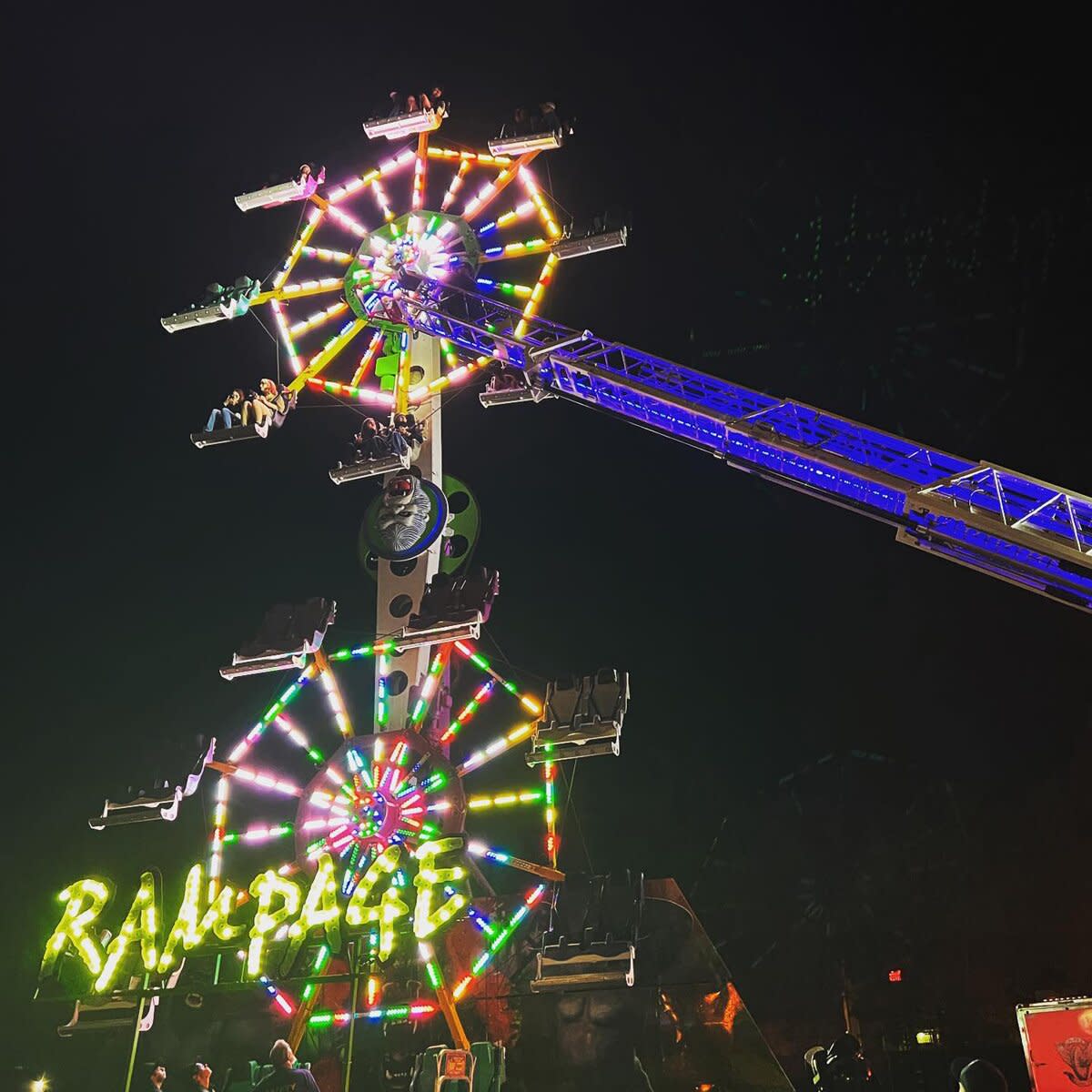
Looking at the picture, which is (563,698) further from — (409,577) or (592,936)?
(409,577)

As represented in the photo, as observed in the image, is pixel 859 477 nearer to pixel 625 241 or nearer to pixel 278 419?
pixel 625 241

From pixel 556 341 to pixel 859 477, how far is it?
17.0ft

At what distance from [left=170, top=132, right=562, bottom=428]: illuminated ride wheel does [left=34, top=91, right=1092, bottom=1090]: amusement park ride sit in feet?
0.18

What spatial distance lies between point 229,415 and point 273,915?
7.65 meters

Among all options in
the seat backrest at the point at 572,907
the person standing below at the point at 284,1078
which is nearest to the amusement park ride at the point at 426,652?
the seat backrest at the point at 572,907

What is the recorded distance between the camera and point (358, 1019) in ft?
47.8

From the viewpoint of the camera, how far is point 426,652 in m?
16.4

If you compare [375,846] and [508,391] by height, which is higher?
[508,391]

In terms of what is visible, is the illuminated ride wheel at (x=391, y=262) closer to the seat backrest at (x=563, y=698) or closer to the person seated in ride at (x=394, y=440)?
the person seated in ride at (x=394, y=440)

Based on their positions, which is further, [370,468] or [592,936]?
[370,468]

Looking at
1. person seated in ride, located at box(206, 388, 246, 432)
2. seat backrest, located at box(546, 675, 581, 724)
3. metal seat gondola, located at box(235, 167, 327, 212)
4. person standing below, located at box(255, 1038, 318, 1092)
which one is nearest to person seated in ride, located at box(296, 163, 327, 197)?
metal seat gondola, located at box(235, 167, 327, 212)

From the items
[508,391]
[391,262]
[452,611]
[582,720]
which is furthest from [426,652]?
[391,262]

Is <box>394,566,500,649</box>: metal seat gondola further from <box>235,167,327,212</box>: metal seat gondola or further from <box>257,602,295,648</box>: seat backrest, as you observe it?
<box>235,167,327,212</box>: metal seat gondola

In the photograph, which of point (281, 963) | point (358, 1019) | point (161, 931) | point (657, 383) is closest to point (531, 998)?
point (358, 1019)
